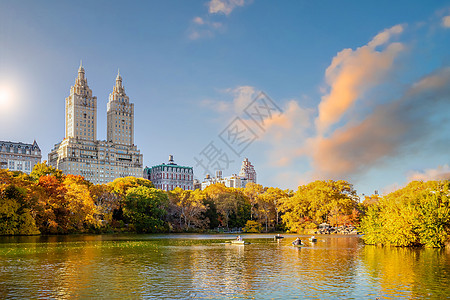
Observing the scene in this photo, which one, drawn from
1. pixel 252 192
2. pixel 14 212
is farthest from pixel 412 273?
pixel 252 192

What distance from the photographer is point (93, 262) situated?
31.0 m

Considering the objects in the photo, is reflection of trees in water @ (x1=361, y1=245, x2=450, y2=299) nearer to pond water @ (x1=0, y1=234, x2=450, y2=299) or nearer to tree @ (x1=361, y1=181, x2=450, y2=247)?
pond water @ (x1=0, y1=234, x2=450, y2=299)

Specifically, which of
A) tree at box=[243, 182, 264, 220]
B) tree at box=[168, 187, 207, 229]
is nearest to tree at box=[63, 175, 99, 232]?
tree at box=[168, 187, 207, 229]

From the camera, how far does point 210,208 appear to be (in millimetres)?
106125

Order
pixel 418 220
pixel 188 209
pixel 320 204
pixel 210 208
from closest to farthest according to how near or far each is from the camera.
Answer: pixel 418 220
pixel 320 204
pixel 188 209
pixel 210 208

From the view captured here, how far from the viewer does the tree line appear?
44656mm

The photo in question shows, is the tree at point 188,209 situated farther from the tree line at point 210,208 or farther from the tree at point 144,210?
the tree at point 144,210

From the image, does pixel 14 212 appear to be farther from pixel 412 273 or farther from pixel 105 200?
pixel 412 273

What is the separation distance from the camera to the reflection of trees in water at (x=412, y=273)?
20469 millimetres

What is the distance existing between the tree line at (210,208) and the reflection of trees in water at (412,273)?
317 inches

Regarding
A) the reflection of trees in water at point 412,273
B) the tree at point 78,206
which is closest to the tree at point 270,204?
the tree at point 78,206

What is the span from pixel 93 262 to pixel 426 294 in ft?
72.3

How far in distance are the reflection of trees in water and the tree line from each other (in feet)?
26.4

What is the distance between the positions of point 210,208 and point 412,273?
269 ft
